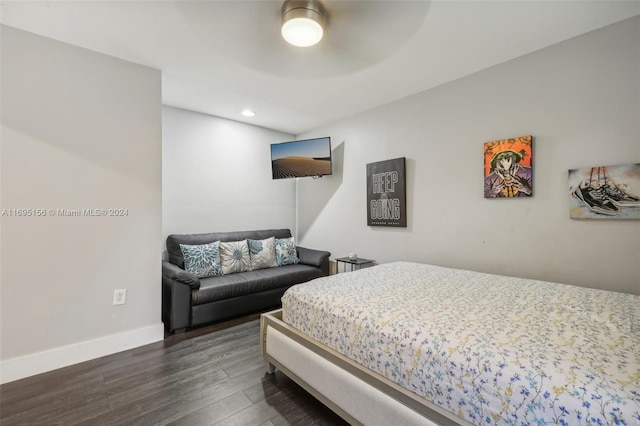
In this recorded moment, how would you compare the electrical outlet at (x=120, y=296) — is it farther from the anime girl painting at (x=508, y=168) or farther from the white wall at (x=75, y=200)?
the anime girl painting at (x=508, y=168)

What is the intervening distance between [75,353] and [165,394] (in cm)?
102

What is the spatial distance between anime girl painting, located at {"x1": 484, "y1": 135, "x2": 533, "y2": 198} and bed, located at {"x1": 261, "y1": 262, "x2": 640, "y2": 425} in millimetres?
821

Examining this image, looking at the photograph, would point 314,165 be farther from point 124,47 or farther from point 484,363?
point 484,363

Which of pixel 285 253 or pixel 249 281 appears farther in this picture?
pixel 285 253

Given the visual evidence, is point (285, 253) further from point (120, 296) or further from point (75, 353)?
point (75, 353)

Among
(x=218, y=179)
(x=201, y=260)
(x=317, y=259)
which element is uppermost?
(x=218, y=179)

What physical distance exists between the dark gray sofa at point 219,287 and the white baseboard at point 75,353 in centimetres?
23

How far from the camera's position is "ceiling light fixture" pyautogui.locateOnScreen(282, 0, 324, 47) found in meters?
1.73

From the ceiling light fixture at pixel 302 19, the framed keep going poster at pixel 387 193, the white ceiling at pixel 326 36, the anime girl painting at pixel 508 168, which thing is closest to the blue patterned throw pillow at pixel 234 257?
the framed keep going poster at pixel 387 193

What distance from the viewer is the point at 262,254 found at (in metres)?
3.84

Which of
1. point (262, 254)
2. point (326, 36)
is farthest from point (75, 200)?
point (326, 36)

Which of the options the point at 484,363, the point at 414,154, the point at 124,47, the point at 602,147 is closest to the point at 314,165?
the point at 414,154

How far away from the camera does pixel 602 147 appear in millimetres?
2096

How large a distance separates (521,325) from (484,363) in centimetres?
42
